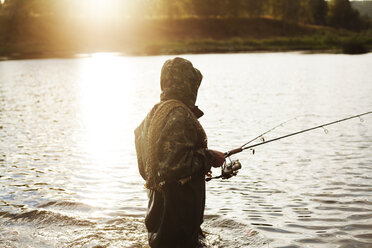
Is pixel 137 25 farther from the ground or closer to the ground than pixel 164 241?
farther from the ground

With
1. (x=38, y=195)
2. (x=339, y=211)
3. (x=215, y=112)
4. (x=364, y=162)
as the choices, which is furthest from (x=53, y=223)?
(x=215, y=112)

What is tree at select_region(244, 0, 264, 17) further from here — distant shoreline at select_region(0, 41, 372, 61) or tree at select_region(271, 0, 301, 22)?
distant shoreline at select_region(0, 41, 372, 61)

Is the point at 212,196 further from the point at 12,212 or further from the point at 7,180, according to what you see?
the point at 7,180

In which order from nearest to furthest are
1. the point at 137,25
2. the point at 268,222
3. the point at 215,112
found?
1. the point at 268,222
2. the point at 215,112
3. the point at 137,25

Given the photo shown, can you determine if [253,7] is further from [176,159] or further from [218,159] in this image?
[176,159]

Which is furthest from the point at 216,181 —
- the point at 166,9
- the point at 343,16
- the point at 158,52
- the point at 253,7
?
the point at 343,16

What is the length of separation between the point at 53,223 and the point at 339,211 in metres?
3.96

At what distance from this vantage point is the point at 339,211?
7391 mm

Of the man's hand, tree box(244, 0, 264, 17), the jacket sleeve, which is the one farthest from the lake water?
tree box(244, 0, 264, 17)

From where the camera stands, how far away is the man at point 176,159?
4.72 meters

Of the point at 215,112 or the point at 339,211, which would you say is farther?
the point at 215,112

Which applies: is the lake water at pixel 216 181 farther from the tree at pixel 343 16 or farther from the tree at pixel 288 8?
the tree at pixel 343 16

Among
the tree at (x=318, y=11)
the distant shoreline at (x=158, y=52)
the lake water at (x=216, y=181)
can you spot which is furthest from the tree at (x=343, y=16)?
the lake water at (x=216, y=181)

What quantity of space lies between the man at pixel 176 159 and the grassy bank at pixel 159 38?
5758 cm
